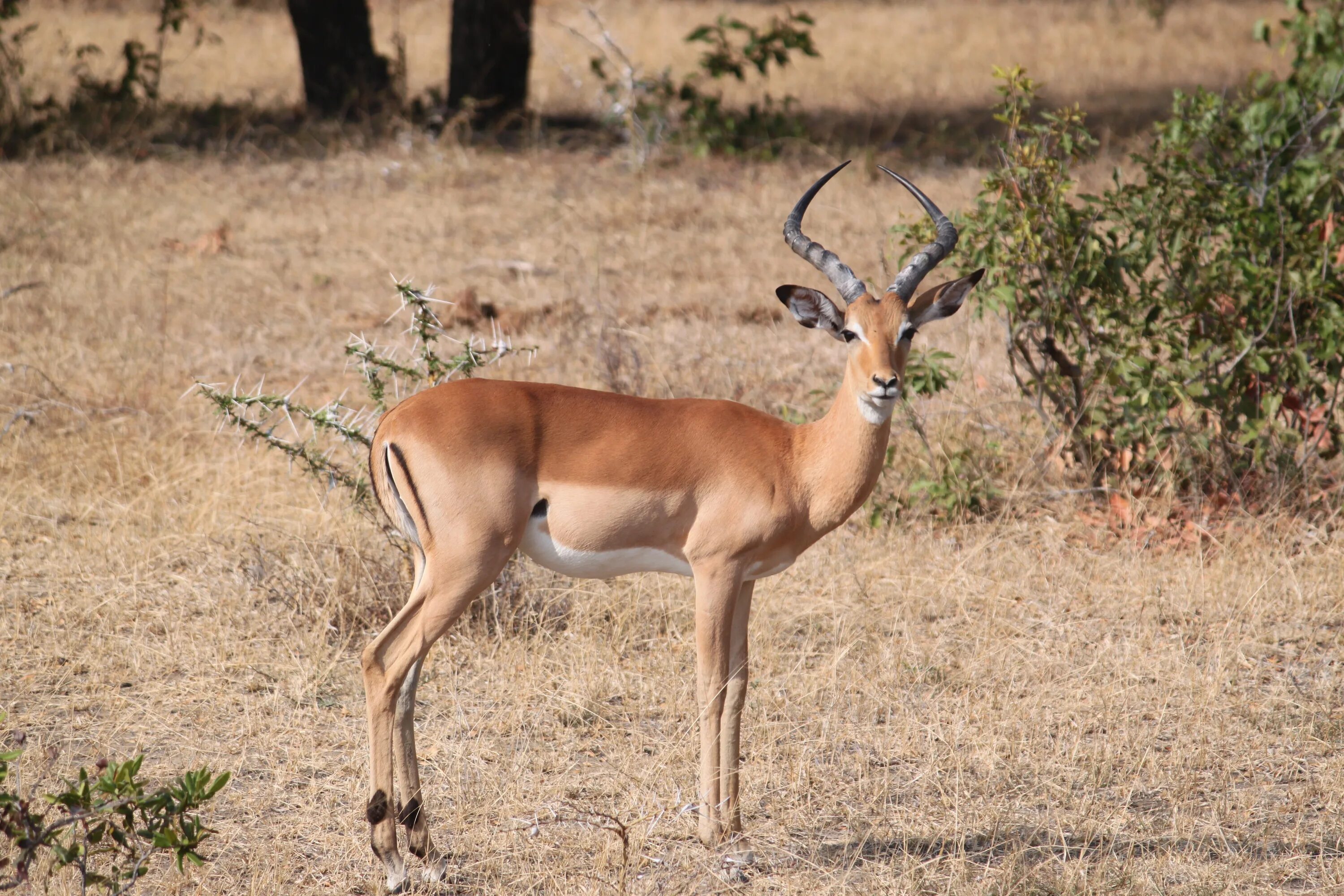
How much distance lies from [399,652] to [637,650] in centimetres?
161

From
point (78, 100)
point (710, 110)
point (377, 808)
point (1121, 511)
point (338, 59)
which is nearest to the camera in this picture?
point (377, 808)

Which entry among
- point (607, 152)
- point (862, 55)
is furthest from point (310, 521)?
point (862, 55)

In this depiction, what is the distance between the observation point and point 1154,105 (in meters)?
13.2

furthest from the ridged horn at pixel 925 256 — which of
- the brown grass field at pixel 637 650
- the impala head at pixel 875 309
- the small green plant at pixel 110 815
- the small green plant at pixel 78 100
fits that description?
the small green plant at pixel 78 100

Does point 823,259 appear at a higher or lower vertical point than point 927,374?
higher

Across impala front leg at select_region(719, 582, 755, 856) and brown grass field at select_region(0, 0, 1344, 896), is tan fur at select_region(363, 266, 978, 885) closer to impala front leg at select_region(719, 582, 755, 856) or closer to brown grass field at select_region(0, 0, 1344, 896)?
impala front leg at select_region(719, 582, 755, 856)

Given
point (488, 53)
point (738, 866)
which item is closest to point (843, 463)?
point (738, 866)

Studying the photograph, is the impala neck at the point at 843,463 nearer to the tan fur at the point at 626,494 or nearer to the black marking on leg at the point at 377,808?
the tan fur at the point at 626,494

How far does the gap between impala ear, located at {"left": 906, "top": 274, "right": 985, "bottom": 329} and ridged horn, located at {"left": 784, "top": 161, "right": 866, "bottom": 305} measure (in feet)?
0.40

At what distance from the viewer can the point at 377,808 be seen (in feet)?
10.7

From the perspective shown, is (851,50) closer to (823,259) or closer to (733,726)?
(823,259)

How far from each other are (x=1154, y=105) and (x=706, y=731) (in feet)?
37.2

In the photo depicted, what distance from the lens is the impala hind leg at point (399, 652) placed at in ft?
10.6

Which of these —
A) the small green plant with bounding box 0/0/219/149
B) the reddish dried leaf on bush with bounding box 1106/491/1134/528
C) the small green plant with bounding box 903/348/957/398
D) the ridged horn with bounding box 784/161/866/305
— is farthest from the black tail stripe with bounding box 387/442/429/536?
the small green plant with bounding box 0/0/219/149
